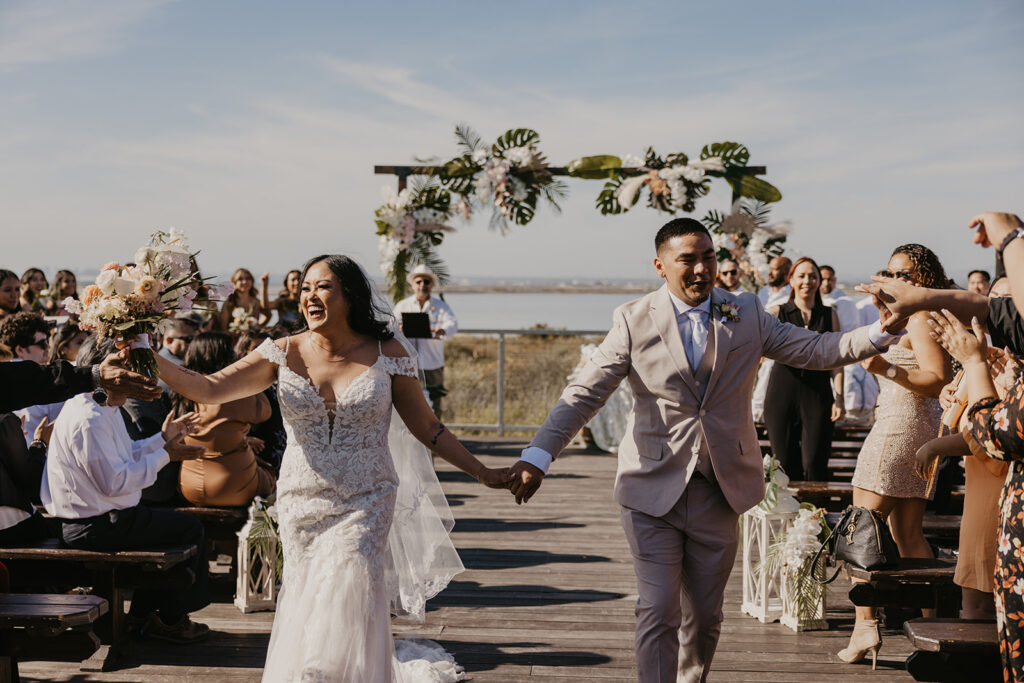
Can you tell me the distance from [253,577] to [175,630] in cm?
Result: 70

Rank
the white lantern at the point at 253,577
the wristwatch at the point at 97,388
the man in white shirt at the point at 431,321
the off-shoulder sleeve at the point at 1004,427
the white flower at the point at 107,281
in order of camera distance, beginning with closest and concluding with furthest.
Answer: the off-shoulder sleeve at the point at 1004,427
the wristwatch at the point at 97,388
the white flower at the point at 107,281
the white lantern at the point at 253,577
the man in white shirt at the point at 431,321

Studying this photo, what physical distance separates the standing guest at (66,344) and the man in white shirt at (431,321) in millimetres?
6208

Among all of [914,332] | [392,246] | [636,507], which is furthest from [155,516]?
[392,246]

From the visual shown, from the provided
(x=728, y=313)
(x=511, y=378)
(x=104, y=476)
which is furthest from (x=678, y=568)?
(x=511, y=378)

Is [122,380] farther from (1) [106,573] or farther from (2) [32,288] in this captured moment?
(2) [32,288]

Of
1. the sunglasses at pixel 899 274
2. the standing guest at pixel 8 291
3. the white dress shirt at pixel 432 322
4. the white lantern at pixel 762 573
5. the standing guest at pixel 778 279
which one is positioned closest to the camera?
the sunglasses at pixel 899 274

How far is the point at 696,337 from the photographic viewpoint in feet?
12.8

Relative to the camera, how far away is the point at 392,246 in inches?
437

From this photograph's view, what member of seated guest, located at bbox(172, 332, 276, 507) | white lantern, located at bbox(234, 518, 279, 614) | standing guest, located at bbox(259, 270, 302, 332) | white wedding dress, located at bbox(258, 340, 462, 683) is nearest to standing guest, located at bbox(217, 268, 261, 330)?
standing guest, located at bbox(259, 270, 302, 332)

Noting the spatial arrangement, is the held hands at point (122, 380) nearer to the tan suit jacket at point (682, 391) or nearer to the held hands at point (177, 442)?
the held hands at point (177, 442)

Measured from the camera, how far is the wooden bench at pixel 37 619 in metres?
3.86

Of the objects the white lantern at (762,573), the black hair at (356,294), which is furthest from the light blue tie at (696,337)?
the white lantern at (762,573)

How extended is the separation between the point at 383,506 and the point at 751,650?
2.46m

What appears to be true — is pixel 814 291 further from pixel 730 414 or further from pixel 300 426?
pixel 300 426
